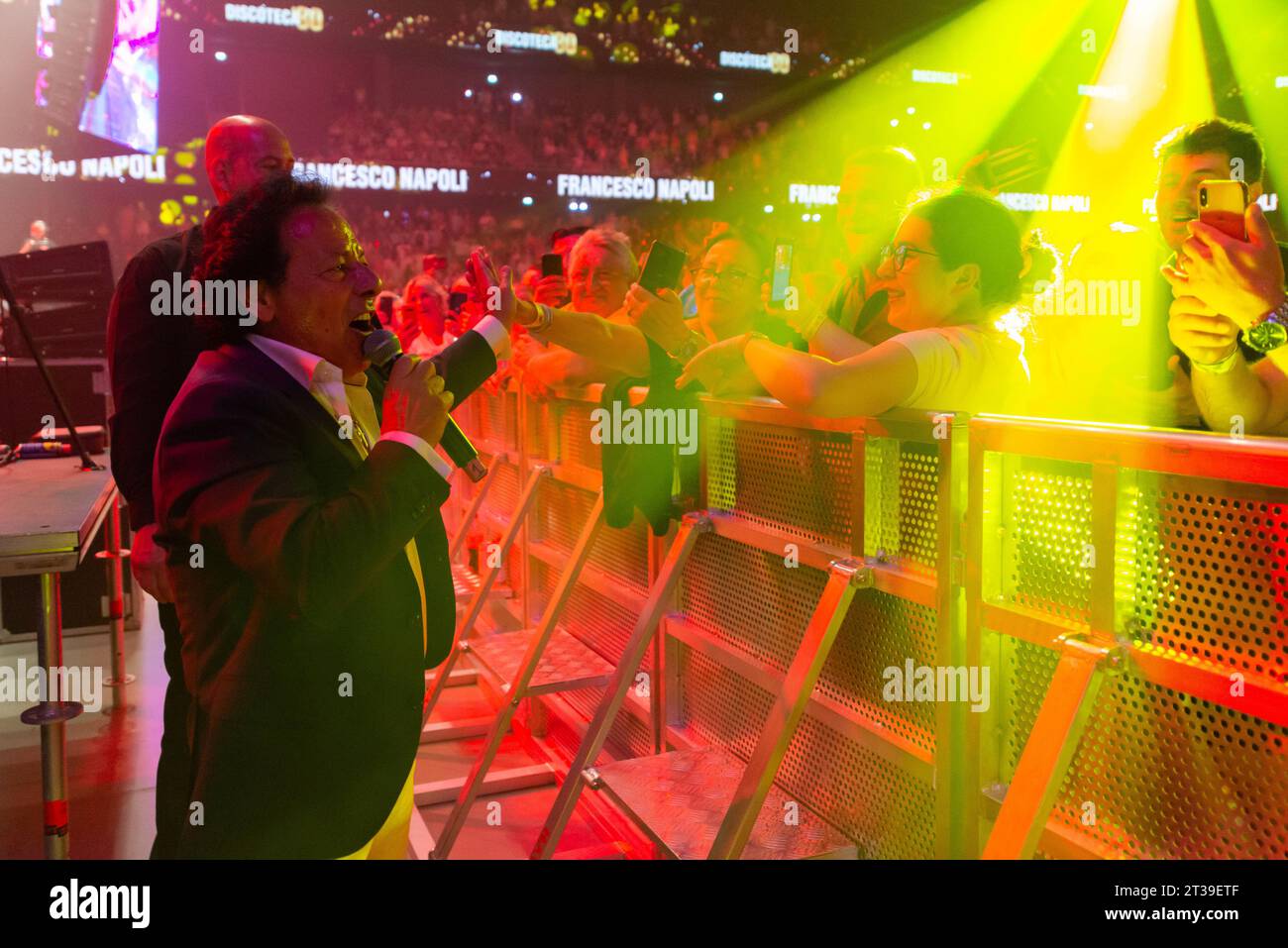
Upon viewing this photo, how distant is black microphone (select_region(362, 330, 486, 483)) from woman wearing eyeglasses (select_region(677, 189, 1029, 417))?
57cm

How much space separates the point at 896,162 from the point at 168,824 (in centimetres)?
250

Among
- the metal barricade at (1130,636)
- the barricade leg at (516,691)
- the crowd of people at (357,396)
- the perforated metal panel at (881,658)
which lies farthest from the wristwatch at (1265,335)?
the barricade leg at (516,691)

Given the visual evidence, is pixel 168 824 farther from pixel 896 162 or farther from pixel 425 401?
pixel 896 162

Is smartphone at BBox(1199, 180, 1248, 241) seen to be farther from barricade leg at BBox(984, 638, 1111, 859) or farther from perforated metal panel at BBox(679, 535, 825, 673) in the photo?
perforated metal panel at BBox(679, 535, 825, 673)

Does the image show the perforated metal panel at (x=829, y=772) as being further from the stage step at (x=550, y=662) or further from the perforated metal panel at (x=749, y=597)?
the stage step at (x=550, y=662)

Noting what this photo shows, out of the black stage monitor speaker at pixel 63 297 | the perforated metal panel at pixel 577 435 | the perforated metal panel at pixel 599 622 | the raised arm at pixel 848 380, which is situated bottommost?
the perforated metal panel at pixel 599 622

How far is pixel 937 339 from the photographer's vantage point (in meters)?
1.63

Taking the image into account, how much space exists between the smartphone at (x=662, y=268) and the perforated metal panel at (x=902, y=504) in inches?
29.2

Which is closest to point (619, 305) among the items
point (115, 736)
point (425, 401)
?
point (425, 401)

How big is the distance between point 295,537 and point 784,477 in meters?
1.20

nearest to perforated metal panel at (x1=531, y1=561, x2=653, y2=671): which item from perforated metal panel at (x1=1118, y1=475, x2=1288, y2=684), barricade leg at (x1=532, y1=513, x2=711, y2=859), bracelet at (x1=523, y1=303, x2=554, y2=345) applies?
barricade leg at (x1=532, y1=513, x2=711, y2=859)

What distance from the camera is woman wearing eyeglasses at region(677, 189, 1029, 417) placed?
155cm

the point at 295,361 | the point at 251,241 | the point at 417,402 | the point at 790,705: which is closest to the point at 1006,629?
the point at 790,705

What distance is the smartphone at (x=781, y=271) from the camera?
2477 millimetres
